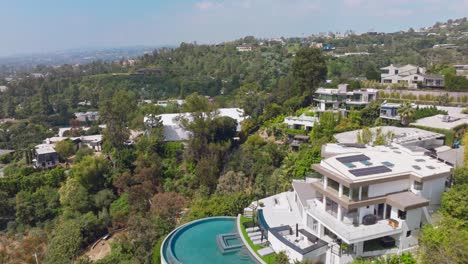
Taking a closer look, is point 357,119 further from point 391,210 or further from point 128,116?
point 128,116

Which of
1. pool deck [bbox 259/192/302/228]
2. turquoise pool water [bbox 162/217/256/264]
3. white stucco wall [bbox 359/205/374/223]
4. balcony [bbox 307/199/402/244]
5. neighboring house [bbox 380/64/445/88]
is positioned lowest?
turquoise pool water [bbox 162/217/256/264]

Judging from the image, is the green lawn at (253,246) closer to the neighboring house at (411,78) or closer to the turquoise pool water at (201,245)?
the turquoise pool water at (201,245)

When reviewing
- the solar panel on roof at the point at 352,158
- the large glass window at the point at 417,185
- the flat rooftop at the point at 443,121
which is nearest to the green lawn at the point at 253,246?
the solar panel on roof at the point at 352,158

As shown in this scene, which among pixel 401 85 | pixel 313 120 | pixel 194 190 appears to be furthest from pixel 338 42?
pixel 194 190

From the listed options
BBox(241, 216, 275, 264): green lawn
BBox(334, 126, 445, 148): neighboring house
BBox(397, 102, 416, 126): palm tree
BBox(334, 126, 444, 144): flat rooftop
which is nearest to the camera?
BBox(241, 216, 275, 264): green lawn

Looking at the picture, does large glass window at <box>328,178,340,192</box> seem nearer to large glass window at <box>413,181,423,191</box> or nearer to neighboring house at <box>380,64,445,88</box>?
large glass window at <box>413,181,423,191</box>

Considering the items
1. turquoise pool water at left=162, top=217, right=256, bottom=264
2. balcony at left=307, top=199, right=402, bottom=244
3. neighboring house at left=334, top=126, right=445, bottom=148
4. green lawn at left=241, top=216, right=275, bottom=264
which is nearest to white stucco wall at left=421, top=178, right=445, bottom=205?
balcony at left=307, top=199, right=402, bottom=244

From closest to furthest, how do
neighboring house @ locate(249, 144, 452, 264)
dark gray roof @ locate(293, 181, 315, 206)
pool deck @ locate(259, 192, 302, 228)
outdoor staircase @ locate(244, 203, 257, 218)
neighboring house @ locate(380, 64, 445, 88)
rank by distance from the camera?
neighboring house @ locate(249, 144, 452, 264)
dark gray roof @ locate(293, 181, 315, 206)
pool deck @ locate(259, 192, 302, 228)
outdoor staircase @ locate(244, 203, 257, 218)
neighboring house @ locate(380, 64, 445, 88)
